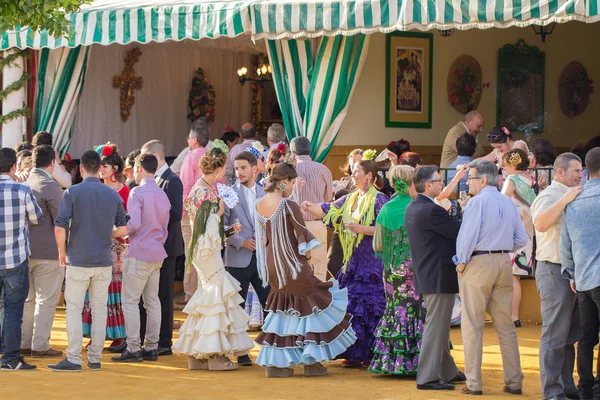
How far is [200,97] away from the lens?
52.9ft

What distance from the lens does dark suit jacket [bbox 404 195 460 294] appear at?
304 inches

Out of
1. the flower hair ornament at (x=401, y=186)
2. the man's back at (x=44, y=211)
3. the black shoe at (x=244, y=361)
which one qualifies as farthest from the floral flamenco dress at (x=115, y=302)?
the flower hair ornament at (x=401, y=186)

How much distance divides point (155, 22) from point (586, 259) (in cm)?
680

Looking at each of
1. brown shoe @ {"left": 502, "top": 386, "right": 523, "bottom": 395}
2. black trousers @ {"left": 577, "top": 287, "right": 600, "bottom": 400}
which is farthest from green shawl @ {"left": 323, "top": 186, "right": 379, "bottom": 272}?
black trousers @ {"left": 577, "top": 287, "right": 600, "bottom": 400}

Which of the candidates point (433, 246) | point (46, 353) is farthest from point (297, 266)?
point (46, 353)

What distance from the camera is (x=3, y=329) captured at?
8.73m

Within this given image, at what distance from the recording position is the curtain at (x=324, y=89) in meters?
12.0

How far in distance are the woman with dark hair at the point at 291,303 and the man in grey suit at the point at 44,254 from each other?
1.94 metres

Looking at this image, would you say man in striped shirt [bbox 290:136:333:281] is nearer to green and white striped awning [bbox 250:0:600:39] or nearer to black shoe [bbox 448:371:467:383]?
green and white striped awning [bbox 250:0:600:39]

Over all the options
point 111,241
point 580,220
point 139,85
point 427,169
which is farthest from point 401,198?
point 139,85

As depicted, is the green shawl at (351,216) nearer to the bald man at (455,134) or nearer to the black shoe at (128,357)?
the black shoe at (128,357)

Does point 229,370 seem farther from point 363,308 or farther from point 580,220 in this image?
point 580,220

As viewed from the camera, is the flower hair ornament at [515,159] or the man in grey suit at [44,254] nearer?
the man in grey suit at [44,254]

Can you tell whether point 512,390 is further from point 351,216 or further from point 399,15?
point 399,15
